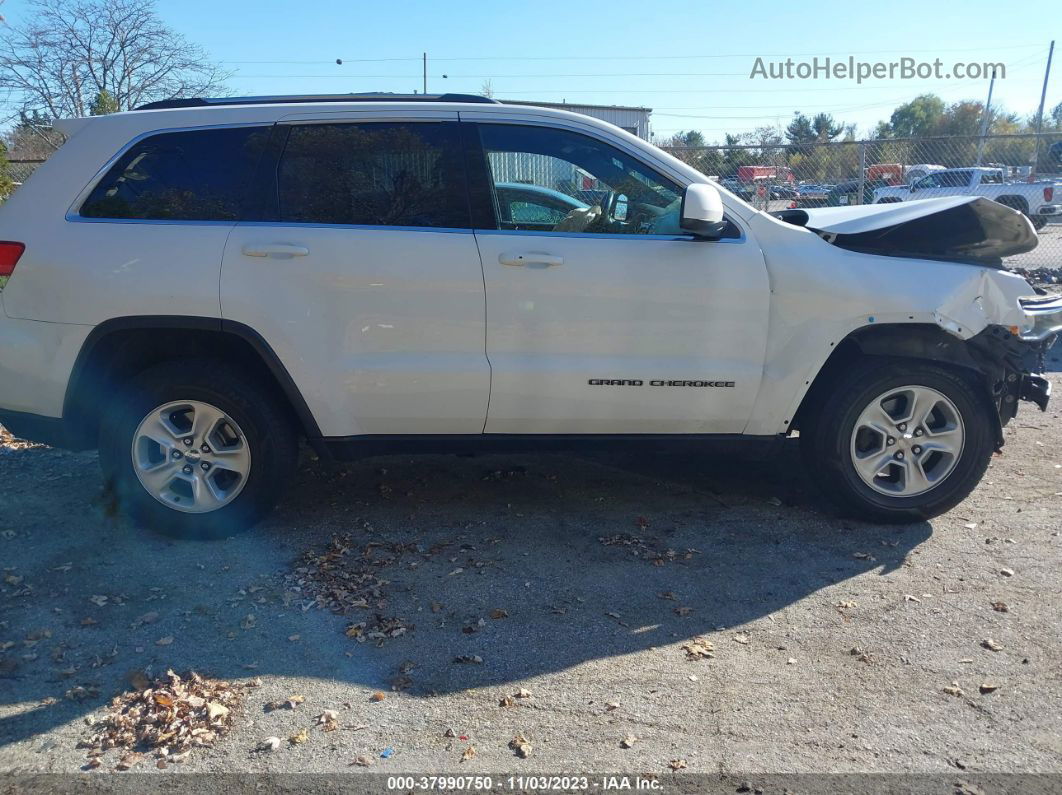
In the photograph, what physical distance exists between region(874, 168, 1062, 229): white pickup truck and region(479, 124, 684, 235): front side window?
885cm

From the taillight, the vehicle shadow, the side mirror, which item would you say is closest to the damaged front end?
the vehicle shadow

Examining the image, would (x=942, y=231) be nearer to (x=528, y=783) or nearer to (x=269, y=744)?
(x=528, y=783)

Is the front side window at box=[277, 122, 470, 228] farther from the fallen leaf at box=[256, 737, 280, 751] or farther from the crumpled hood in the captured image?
the fallen leaf at box=[256, 737, 280, 751]

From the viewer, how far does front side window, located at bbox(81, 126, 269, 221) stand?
438 centimetres

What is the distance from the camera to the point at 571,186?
14.9 ft

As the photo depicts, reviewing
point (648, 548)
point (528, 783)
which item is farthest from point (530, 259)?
point (528, 783)

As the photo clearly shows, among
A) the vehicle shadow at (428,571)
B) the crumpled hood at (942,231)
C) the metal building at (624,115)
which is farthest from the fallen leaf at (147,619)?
the metal building at (624,115)

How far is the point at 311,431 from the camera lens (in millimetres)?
4496

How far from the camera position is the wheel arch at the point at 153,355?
14.1 ft

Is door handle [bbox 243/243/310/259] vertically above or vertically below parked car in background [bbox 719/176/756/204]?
below

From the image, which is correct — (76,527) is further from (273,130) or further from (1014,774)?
(1014,774)

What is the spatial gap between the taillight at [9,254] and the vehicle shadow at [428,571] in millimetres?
1358

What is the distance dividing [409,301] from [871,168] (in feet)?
35.0

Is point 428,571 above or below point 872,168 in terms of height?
below
